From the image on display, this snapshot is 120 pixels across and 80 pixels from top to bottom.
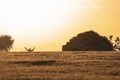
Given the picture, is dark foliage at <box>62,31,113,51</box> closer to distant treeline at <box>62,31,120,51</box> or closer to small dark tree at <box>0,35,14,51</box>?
distant treeline at <box>62,31,120,51</box>

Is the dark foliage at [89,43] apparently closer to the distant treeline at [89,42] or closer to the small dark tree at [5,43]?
the distant treeline at [89,42]

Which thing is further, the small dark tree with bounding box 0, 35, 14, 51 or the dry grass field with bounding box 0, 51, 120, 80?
the small dark tree with bounding box 0, 35, 14, 51

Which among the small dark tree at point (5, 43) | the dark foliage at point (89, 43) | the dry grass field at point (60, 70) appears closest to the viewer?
the dry grass field at point (60, 70)

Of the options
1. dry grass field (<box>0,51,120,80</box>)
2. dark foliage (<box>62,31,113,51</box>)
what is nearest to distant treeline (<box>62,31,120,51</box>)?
dark foliage (<box>62,31,113,51</box>)

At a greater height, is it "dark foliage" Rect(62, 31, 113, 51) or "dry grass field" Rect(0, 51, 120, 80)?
"dark foliage" Rect(62, 31, 113, 51)

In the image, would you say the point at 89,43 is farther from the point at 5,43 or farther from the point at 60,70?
the point at 5,43

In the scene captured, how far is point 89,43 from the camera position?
59812 millimetres

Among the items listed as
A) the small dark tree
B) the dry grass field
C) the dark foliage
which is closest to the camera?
the dry grass field

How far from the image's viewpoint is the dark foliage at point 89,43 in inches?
2344

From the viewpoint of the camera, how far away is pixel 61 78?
1795 centimetres

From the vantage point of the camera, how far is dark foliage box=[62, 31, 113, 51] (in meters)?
59.5

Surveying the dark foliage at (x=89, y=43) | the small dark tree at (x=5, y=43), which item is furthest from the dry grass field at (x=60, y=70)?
the small dark tree at (x=5, y=43)

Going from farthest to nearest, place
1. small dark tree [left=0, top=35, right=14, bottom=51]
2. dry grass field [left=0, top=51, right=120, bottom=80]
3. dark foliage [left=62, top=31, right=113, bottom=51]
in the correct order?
small dark tree [left=0, top=35, right=14, bottom=51] → dark foliage [left=62, top=31, right=113, bottom=51] → dry grass field [left=0, top=51, right=120, bottom=80]

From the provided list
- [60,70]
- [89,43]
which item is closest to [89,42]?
[89,43]
